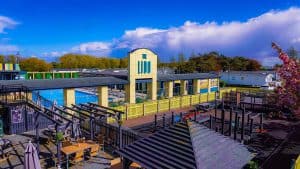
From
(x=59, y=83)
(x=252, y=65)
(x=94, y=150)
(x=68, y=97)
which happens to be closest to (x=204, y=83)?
(x=68, y=97)

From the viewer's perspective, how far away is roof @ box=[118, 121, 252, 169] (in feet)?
21.1

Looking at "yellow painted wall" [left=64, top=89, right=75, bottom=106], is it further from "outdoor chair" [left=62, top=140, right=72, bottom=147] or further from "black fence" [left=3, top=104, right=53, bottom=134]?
"outdoor chair" [left=62, top=140, right=72, bottom=147]

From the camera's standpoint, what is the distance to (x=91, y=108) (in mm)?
18266

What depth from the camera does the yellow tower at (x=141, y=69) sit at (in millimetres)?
27469

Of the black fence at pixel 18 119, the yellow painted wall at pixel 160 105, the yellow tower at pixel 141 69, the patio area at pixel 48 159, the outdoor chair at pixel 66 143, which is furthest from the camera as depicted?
the yellow tower at pixel 141 69

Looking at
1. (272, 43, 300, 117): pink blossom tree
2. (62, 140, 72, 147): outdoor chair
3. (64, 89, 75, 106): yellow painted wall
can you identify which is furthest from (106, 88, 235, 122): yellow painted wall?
(272, 43, 300, 117): pink blossom tree

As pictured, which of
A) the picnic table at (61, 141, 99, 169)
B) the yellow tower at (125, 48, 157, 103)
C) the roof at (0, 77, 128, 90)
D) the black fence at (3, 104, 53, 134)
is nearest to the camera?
the picnic table at (61, 141, 99, 169)

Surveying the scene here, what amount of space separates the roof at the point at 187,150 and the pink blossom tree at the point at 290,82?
5.48 meters

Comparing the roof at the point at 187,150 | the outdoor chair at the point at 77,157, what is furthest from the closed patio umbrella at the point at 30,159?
the outdoor chair at the point at 77,157

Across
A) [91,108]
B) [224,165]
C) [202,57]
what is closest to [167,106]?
[91,108]

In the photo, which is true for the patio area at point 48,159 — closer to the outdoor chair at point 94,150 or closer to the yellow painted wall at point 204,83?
the outdoor chair at point 94,150

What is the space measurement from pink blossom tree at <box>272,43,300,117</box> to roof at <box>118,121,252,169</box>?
18.0 feet

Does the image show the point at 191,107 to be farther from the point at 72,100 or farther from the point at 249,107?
the point at 72,100

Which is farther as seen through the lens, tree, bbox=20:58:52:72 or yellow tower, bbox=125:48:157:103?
tree, bbox=20:58:52:72
